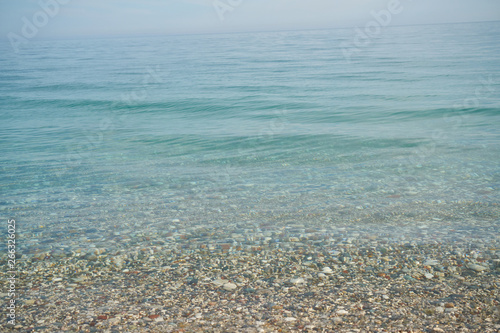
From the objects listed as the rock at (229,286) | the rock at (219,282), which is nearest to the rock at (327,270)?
the rock at (229,286)

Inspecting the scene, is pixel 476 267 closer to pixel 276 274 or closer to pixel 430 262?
pixel 430 262

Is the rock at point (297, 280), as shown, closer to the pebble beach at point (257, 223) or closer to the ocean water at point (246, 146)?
the pebble beach at point (257, 223)

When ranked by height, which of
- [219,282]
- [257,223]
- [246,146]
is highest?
[219,282]

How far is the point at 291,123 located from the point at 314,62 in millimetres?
28118

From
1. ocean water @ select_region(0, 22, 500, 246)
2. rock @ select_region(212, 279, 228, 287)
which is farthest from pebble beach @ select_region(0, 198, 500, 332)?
ocean water @ select_region(0, 22, 500, 246)

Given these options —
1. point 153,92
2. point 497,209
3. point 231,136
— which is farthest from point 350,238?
point 153,92

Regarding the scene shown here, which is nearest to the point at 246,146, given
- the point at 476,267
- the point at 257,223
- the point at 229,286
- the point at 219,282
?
the point at 257,223

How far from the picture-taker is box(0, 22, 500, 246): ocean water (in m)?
9.73

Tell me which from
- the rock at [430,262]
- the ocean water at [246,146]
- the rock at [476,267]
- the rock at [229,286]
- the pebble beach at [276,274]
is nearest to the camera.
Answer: the pebble beach at [276,274]

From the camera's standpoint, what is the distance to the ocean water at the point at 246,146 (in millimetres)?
9734

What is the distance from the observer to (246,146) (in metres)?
16.3

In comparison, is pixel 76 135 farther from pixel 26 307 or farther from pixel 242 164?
pixel 26 307

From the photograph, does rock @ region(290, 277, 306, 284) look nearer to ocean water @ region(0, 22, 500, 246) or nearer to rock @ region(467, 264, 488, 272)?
rock @ region(467, 264, 488, 272)

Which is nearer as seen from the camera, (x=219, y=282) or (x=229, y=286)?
(x=229, y=286)
